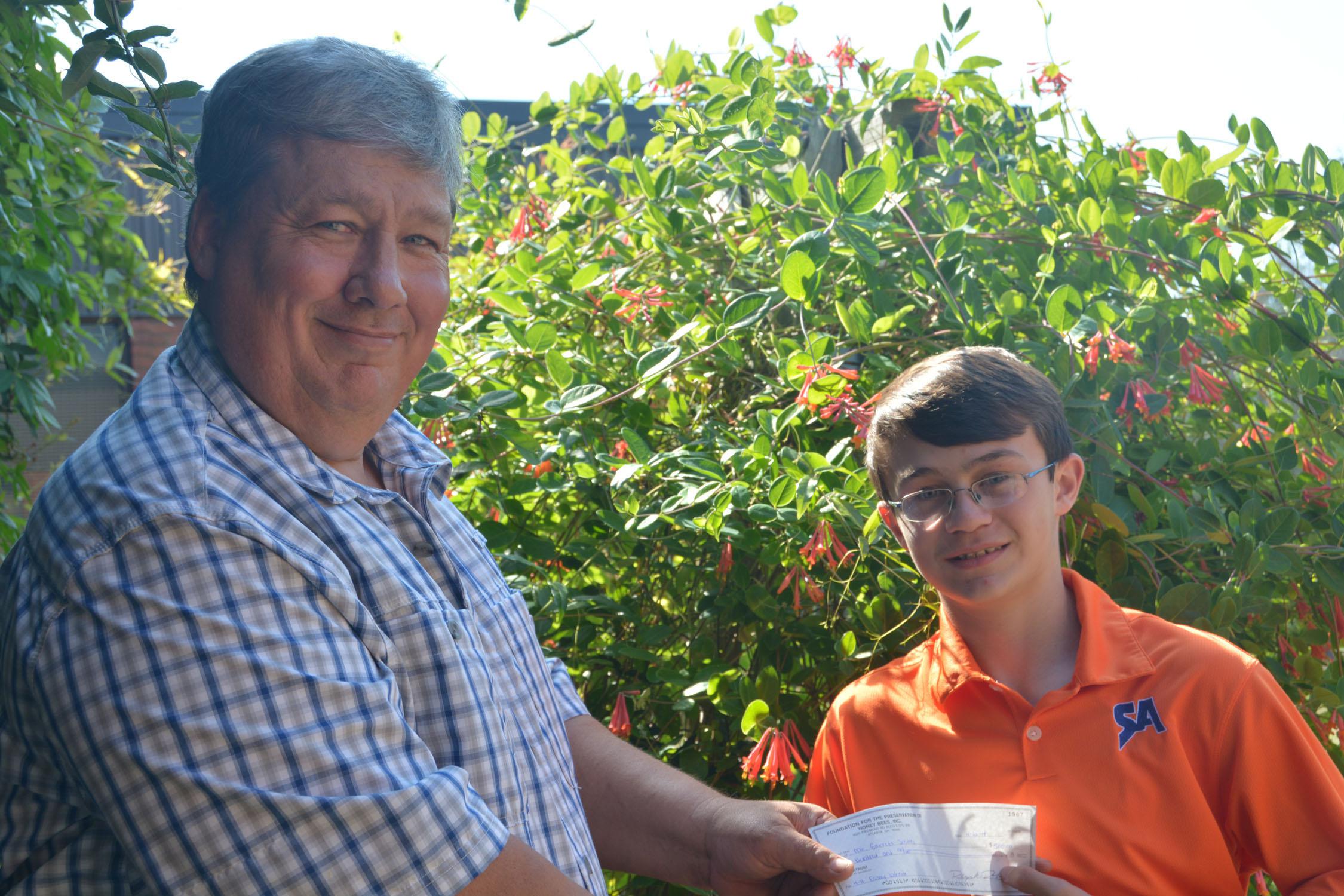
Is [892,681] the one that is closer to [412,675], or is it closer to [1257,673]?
[1257,673]

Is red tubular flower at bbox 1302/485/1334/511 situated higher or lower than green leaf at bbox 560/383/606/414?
higher

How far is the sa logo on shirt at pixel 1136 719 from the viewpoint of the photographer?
1472 mm

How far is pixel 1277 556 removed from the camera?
5.44ft

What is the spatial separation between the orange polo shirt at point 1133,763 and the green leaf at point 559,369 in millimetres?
845

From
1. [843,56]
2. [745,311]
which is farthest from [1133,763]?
[843,56]

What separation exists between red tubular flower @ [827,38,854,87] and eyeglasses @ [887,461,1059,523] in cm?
140

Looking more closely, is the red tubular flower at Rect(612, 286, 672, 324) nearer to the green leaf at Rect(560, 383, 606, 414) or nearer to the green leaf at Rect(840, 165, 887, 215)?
the green leaf at Rect(560, 383, 606, 414)

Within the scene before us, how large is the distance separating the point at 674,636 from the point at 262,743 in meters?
1.29

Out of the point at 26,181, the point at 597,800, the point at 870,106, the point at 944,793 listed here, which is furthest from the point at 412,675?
the point at 26,181

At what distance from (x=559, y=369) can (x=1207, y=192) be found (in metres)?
1.26

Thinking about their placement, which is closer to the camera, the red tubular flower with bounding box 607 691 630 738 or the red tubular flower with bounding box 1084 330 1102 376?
the red tubular flower with bounding box 1084 330 1102 376

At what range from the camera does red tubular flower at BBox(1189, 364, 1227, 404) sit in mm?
1860

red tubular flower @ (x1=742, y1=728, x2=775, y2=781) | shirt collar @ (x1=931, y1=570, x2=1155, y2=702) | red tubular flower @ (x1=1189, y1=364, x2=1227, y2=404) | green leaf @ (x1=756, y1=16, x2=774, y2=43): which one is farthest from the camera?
green leaf @ (x1=756, y1=16, x2=774, y2=43)

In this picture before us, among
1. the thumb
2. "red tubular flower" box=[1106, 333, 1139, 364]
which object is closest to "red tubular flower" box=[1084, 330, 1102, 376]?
"red tubular flower" box=[1106, 333, 1139, 364]
